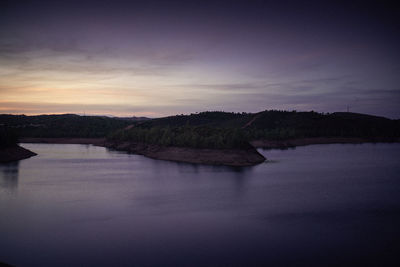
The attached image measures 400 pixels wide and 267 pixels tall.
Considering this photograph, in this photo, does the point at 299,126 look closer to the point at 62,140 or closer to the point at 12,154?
the point at 62,140

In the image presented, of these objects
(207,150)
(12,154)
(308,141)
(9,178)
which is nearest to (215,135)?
(207,150)

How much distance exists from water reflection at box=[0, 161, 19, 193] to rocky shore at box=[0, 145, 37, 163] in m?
8.49

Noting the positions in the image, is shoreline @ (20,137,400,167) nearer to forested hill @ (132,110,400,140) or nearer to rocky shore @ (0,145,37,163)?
forested hill @ (132,110,400,140)

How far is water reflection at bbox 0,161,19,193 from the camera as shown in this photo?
144ft

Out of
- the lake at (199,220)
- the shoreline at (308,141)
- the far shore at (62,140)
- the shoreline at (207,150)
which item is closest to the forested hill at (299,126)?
the shoreline at (308,141)

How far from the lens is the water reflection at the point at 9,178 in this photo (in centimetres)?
4377

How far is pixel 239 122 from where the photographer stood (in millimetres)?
194750

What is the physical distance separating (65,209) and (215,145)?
4405 centimetres

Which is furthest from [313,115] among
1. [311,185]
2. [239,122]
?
[311,185]

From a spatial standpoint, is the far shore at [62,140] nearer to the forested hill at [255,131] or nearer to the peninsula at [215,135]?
the peninsula at [215,135]

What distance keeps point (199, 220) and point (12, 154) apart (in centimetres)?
6609

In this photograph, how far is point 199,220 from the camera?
29.8 metres

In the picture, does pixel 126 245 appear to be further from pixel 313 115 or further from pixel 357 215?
pixel 313 115

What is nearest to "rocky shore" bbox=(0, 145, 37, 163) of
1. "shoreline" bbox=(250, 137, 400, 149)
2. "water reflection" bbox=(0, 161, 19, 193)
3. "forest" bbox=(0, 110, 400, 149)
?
"forest" bbox=(0, 110, 400, 149)
